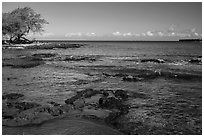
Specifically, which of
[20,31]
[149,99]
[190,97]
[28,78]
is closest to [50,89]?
[28,78]

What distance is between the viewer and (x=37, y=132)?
7547mm

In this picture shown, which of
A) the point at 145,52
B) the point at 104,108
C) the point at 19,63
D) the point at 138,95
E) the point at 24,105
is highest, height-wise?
the point at 19,63

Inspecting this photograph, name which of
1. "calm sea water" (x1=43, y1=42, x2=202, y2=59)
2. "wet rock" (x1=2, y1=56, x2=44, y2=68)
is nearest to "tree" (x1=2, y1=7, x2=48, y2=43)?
"calm sea water" (x1=43, y1=42, x2=202, y2=59)

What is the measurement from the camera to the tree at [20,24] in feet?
214

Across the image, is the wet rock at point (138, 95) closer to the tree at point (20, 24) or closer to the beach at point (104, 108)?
the beach at point (104, 108)

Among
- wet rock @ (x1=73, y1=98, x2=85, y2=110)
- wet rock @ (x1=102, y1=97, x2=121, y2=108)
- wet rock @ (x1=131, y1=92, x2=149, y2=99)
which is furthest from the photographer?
wet rock @ (x1=131, y1=92, x2=149, y2=99)

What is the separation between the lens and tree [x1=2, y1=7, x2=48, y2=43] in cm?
6519

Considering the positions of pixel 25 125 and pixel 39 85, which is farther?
pixel 39 85

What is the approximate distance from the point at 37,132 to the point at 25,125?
0.75 meters

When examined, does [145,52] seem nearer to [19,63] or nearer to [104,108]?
[19,63]

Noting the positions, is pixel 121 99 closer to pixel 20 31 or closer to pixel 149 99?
pixel 149 99

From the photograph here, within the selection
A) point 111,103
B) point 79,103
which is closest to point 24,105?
point 79,103

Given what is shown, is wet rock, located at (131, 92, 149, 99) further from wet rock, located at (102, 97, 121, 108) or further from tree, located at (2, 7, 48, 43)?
tree, located at (2, 7, 48, 43)

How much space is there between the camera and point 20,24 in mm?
66125
